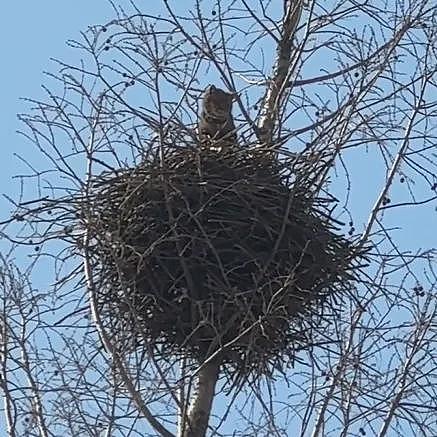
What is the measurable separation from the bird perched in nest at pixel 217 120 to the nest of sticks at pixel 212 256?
19 centimetres

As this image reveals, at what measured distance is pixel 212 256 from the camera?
707 cm

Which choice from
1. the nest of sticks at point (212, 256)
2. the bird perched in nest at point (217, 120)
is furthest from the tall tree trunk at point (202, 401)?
the bird perched in nest at point (217, 120)

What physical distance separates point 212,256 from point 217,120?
3.07 ft

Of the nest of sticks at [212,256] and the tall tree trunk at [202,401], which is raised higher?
the nest of sticks at [212,256]

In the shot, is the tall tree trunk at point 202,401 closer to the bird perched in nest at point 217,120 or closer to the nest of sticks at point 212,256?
the nest of sticks at point 212,256

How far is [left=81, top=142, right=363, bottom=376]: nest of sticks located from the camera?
7016mm

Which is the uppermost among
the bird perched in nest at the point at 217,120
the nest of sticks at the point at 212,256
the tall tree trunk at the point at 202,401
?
the bird perched in nest at the point at 217,120

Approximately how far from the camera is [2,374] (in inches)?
286

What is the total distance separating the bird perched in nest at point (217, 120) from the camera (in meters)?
7.48

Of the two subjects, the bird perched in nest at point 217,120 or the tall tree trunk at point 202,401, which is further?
the bird perched in nest at point 217,120

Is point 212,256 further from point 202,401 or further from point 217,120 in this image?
point 217,120

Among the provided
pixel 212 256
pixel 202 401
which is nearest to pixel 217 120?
pixel 212 256

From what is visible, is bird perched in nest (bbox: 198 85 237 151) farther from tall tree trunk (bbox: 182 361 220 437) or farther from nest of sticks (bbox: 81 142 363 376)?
tall tree trunk (bbox: 182 361 220 437)

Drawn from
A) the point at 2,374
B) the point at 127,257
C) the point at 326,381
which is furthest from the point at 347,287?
the point at 2,374
